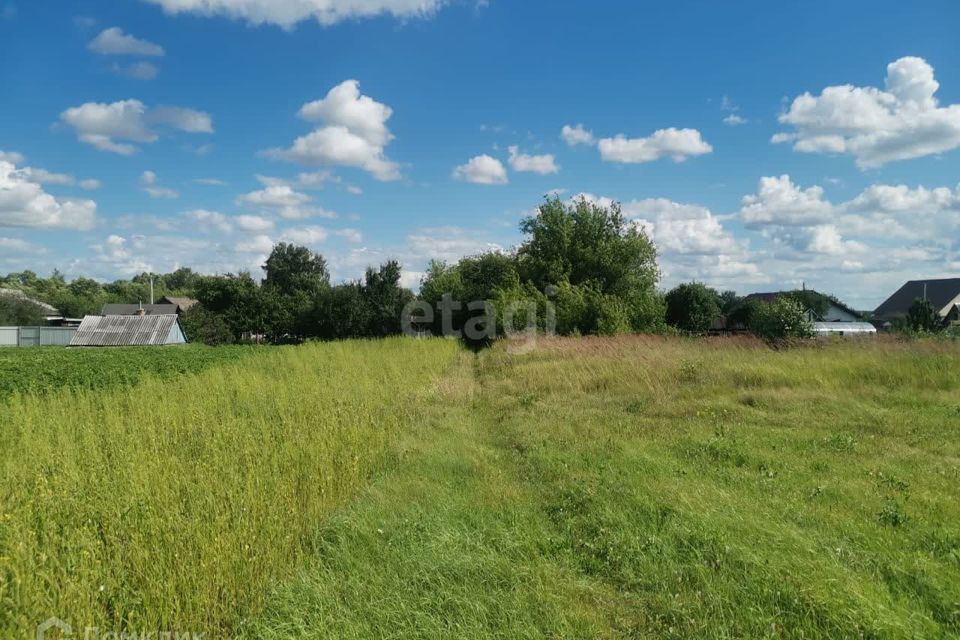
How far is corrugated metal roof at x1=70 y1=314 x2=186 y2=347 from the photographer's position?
1403 inches

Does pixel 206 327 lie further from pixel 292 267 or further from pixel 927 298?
pixel 927 298

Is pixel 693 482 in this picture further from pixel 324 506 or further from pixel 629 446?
pixel 324 506

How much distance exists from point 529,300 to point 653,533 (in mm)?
22594

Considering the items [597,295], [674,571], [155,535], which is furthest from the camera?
[597,295]

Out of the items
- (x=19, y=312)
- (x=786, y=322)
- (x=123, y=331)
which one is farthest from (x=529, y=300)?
(x=19, y=312)

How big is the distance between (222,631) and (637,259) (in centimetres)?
3337

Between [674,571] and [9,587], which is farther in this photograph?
[674,571]

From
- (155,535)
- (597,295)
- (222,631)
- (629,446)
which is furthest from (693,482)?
(597,295)

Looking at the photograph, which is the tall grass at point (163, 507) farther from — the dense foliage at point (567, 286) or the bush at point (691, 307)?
the bush at point (691, 307)

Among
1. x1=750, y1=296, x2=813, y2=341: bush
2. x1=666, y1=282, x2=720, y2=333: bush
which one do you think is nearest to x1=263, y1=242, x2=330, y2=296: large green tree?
x1=666, y1=282, x2=720, y2=333: bush

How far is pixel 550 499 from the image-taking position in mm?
5004

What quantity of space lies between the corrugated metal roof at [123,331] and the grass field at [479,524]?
34.3 m

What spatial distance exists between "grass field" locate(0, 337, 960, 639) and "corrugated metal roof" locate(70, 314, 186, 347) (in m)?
34.3

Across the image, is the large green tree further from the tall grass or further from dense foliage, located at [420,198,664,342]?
the tall grass
